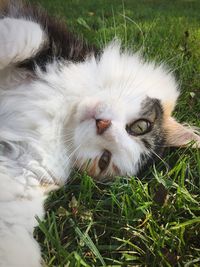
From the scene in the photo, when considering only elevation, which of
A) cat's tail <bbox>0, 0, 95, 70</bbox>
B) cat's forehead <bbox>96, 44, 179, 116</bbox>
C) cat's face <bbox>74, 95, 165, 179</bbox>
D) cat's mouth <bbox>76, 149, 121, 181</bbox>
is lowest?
cat's mouth <bbox>76, 149, 121, 181</bbox>

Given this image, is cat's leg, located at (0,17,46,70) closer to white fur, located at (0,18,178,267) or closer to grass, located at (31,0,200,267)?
white fur, located at (0,18,178,267)

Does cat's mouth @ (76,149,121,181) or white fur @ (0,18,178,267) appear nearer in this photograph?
white fur @ (0,18,178,267)

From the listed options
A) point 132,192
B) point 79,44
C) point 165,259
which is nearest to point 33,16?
point 79,44

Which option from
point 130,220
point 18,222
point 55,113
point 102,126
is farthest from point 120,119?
point 18,222

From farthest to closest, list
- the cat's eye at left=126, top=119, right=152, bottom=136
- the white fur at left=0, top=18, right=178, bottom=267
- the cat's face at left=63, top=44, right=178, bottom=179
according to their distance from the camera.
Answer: the cat's eye at left=126, top=119, right=152, bottom=136, the cat's face at left=63, top=44, right=178, bottom=179, the white fur at left=0, top=18, right=178, bottom=267

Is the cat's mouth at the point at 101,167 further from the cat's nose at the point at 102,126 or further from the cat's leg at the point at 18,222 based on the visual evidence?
the cat's leg at the point at 18,222

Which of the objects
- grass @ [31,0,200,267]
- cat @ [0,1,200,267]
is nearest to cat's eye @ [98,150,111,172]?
cat @ [0,1,200,267]

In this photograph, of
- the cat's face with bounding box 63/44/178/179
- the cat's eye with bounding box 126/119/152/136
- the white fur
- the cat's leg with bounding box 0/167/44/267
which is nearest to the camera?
the cat's leg with bounding box 0/167/44/267

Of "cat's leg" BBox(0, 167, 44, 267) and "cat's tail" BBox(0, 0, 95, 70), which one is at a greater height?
"cat's tail" BBox(0, 0, 95, 70)
